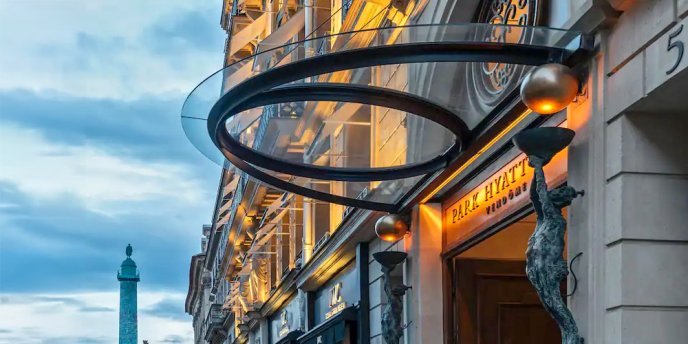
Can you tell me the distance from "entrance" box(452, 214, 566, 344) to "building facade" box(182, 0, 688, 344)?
0.05 feet

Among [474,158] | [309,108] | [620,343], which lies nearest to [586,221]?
[620,343]

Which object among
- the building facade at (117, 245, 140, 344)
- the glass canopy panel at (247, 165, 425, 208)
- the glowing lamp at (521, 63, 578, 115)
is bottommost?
the building facade at (117, 245, 140, 344)

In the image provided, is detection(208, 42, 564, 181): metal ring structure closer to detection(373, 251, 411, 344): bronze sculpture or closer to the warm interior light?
the warm interior light

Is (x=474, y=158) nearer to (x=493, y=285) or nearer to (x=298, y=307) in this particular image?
(x=493, y=285)

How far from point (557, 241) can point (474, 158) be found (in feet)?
8.29

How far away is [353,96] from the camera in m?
7.85

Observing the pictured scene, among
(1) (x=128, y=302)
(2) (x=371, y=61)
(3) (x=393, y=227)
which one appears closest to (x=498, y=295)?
(3) (x=393, y=227)

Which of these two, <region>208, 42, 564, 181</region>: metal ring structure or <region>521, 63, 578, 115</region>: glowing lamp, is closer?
<region>521, 63, 578, 115</region>: glowing lamp

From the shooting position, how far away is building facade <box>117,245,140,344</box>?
75.8 m

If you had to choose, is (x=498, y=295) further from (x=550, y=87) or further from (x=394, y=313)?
(x=550, y=87)

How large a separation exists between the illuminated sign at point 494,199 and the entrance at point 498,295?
15.1 inches

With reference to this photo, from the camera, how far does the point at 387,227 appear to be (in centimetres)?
1050

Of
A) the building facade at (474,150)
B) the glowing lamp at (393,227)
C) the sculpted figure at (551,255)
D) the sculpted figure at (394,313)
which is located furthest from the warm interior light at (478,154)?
the sculpted figure at (551,255)

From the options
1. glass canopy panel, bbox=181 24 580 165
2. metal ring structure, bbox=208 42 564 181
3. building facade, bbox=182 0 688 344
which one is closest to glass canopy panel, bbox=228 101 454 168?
building facade, bbox=182 0 688 344
